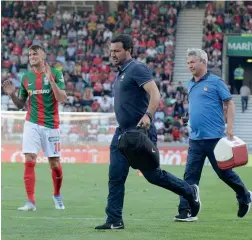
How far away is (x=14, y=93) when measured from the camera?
12273mm

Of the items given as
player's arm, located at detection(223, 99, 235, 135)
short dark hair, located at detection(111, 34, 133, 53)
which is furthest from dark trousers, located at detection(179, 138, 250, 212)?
short dark hair, located at detection(111, 34, 133, 53)

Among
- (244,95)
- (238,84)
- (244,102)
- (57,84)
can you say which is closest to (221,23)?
(238,84)

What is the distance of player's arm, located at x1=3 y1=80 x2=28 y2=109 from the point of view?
12.2 m

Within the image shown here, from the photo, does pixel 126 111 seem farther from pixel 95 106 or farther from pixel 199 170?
pixel 95 106

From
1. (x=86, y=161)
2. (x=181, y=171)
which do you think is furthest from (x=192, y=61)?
(x=86, y=161)

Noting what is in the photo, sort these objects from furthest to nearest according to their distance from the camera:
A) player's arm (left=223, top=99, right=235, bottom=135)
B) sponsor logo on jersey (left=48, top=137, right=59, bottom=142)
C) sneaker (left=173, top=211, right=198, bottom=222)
Result: sponsor logo on jersey (left=48, top=137, right=59, bottom=142), sneaker (left=173, top=211, right=198, bottom=222), player's arm (left=223, top=99, right=235, bottom=135)

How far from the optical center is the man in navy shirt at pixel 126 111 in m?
10.1

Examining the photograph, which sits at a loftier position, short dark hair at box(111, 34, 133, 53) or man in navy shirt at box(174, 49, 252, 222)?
short dark hair at box(111, 34, 133, 53)

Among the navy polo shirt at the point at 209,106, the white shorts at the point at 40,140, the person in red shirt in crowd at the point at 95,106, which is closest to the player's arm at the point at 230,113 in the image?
the navy polo shirt at the point at 209,106

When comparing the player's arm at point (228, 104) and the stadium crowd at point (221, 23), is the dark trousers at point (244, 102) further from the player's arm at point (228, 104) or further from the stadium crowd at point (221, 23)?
the player's arm at point (228, 104)

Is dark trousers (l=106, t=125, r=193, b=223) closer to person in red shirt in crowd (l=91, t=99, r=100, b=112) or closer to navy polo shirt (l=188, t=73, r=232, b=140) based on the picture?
navy polo shirt (l=188, t=73, r=232, b=140)

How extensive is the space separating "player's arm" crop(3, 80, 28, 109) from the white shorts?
1.10ft

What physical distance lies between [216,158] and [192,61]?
1.22 meters

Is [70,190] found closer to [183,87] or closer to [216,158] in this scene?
[216,158]
